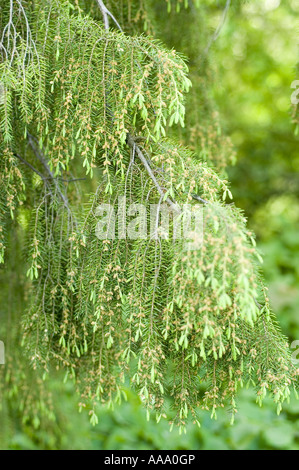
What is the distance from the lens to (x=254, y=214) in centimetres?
537

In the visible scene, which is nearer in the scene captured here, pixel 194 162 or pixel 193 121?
pixel 194 162

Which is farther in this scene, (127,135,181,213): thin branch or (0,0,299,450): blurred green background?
(0,0,299,450): blurred green background

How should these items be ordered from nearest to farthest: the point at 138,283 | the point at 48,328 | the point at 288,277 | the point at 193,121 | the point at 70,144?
the point at 138,283 < the point at 70,144 < the point at 48,328 < the point at 193,121 < the point at 288,277

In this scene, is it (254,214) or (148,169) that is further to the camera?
(254,214)

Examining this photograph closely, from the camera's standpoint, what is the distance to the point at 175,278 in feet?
3.96

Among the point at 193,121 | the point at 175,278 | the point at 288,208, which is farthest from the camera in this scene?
the point at 288,208

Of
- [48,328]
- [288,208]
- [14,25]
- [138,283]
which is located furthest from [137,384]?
[288,208]

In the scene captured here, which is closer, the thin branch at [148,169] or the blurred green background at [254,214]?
the thin branch at [148,169]

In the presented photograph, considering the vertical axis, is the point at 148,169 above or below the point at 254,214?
below

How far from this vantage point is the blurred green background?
120 inches

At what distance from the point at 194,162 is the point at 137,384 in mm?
737

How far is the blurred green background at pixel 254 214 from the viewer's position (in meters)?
3.06
